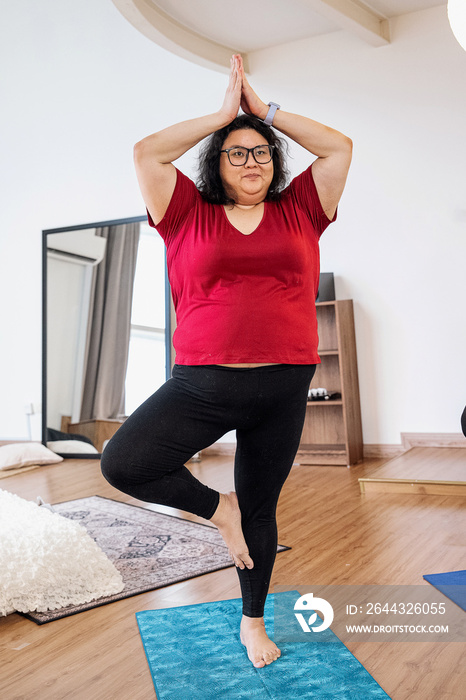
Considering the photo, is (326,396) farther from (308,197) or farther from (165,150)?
(165,150)

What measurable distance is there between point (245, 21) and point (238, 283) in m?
3.51

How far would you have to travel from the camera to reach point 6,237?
225 inches

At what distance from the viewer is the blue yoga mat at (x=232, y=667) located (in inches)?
56.2

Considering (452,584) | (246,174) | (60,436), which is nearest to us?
(246,174)

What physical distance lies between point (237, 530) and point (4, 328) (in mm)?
4666

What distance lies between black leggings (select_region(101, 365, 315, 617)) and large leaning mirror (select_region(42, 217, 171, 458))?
3334mm

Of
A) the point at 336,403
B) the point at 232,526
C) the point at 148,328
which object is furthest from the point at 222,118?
the point at 148,328

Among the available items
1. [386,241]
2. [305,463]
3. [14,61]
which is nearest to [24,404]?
[305,463]

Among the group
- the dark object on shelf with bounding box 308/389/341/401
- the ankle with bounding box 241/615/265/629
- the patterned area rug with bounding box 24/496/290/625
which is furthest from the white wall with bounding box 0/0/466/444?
the ankle with bounding box 241/615/265/629

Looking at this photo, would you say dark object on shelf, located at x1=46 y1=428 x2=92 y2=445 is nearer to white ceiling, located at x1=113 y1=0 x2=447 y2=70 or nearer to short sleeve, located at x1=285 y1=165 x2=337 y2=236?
white ceiling, located at x1=113 y1=0 x2=447 y2=70

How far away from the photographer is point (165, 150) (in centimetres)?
145

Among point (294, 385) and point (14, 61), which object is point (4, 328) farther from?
point (294, 385)

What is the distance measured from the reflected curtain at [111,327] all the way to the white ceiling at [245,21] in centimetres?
143

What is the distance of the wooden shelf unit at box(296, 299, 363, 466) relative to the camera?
4.21 m
